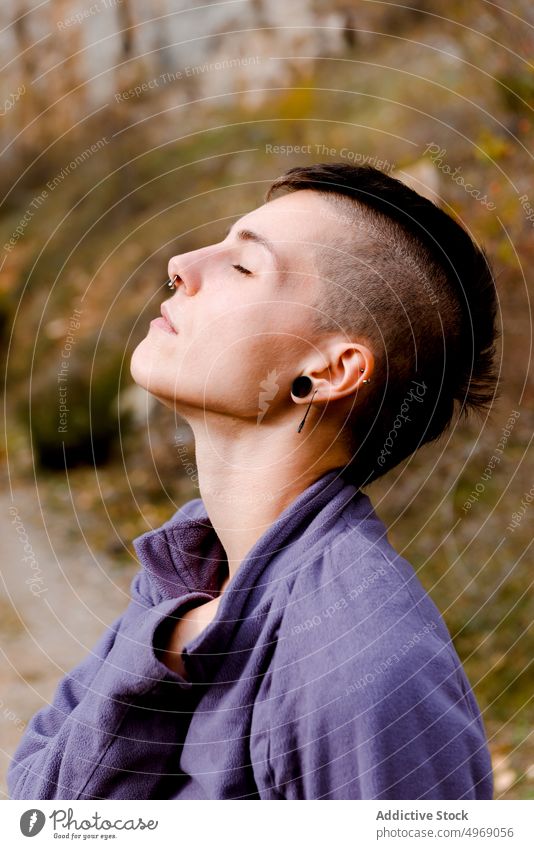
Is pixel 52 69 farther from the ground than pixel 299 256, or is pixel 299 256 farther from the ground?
pixel 52 69

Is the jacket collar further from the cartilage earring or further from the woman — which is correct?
the cartilage earring

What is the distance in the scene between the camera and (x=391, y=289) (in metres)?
1.42

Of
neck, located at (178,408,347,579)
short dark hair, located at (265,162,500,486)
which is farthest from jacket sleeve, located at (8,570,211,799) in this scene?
short dark hair, located at (265,162,500,486)

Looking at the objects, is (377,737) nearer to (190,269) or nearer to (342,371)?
(342,371)

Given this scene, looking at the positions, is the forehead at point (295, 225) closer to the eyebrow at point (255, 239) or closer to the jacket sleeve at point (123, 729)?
the eyebrow at point (255, 239)

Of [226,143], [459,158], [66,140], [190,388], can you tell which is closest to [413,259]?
[190,388]

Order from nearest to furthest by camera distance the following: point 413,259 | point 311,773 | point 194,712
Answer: point 311,773 → point 194,712 → point 413,259

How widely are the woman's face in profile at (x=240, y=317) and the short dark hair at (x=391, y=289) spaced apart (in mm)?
38

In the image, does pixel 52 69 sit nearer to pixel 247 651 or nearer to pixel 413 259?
pixel 413 259

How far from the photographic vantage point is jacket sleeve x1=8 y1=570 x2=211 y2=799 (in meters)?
1.25

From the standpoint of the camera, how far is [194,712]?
130 cm

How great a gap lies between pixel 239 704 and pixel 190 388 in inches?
17.8

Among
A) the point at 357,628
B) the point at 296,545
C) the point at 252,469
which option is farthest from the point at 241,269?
the point at 357,628

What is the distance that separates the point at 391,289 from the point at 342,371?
16cm
